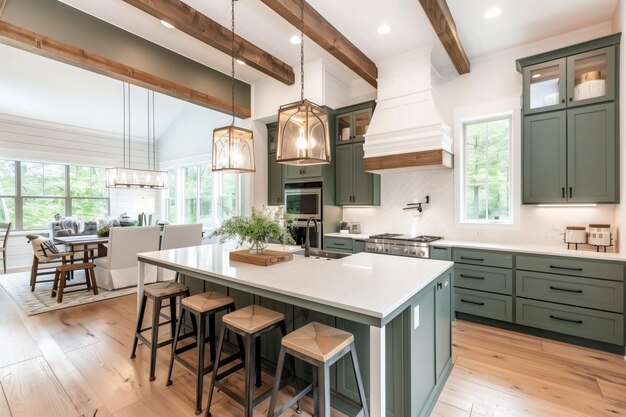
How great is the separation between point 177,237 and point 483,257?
4716 mm

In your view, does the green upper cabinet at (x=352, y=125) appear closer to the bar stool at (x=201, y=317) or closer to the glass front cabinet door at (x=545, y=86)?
the glass front cabinet door at (x=545, y=86)

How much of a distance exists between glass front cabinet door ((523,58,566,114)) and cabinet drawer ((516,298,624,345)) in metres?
2.12

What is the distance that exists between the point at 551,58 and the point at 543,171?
1228 mm

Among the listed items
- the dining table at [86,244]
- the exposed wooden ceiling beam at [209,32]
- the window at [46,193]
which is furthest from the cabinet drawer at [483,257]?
the window at [46,193]

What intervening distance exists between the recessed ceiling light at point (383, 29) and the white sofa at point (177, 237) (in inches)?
170

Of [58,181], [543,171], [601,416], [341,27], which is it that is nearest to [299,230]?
[341,27]

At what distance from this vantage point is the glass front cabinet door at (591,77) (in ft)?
9.54

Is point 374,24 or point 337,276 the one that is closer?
point 337,276

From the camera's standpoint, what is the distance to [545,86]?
10.9 ft

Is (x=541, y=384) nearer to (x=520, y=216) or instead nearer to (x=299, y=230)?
(x=520, y=216)

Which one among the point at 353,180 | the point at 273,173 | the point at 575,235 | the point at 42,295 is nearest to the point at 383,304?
the point at 575,235

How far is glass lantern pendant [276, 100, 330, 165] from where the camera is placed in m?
2.05

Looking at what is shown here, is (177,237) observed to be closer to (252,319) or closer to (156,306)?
(156,306)

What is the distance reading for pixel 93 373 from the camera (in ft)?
8.03
